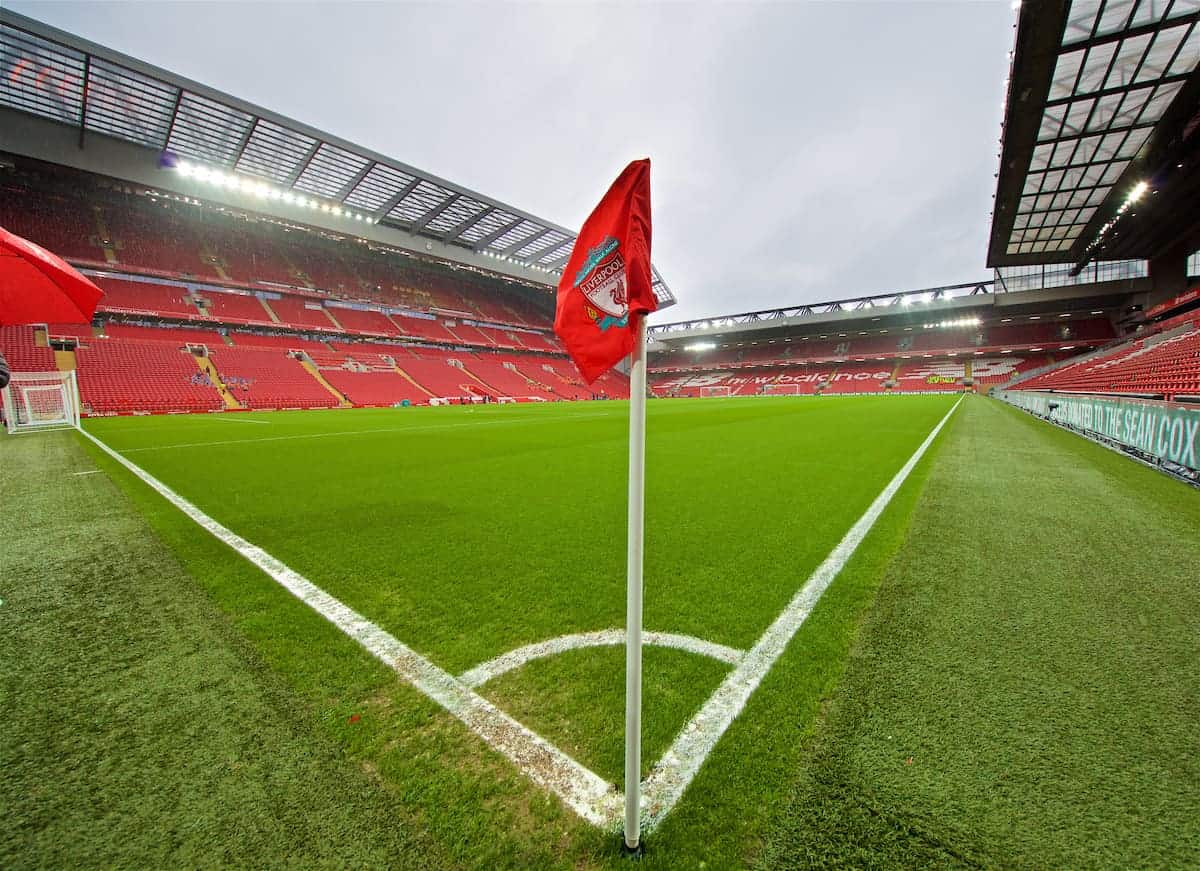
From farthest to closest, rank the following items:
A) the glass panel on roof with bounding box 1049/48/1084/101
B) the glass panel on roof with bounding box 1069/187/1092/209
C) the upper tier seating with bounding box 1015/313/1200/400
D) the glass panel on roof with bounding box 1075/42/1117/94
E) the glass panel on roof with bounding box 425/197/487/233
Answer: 1. the glass panel on roof with bounding box 425/197/487/233
2. the glass panel on roof with bounding box 1069/187/1092/209
3. the glass panel on roof with bounding box 1049/48/1084/101
4. the glass panel on roof with bounding box 1075/42/1117/94
5. the upper tier seating with bounding box 1015/313/1200/400

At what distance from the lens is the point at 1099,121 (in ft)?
53.9

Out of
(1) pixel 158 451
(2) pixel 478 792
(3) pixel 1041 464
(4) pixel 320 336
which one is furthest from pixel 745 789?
(4) pixel 320 336

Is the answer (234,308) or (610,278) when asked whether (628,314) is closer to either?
(610,278)

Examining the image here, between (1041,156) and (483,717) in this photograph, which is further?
(1041,156)

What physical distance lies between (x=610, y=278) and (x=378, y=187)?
1472 inches

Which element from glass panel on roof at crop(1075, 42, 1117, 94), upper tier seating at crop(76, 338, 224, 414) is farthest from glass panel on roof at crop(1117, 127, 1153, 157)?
upper tier seating at crop(76, 338, 224, 414)

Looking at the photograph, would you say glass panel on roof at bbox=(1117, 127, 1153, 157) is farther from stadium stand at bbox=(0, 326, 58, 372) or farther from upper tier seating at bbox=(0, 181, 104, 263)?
upper tier seating at bbox=(0, 181, 104, 263)

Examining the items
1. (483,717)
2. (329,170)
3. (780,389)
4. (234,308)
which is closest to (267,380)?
(234,308)

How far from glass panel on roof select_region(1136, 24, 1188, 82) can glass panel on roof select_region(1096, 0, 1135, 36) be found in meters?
1.08

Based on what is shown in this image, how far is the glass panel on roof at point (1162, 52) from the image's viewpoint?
12336 mm

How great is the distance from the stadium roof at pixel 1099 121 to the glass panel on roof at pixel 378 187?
30334 millimetres

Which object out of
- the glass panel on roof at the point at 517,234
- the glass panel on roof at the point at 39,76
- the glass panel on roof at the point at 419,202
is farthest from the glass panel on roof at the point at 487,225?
the glass panel on roof at the point at 39,76

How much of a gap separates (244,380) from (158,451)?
25.5 m

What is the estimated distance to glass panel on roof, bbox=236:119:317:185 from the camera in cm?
2508
